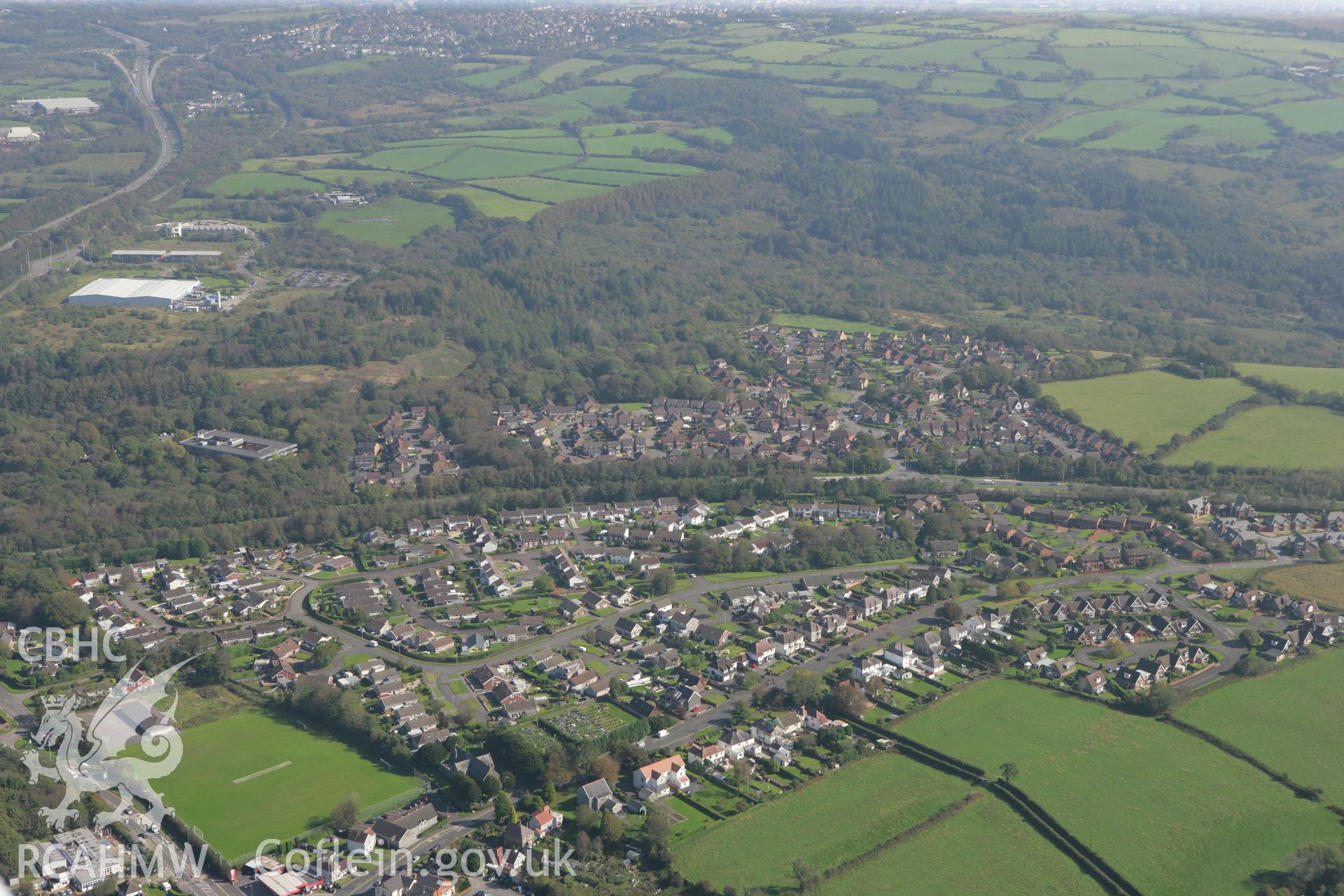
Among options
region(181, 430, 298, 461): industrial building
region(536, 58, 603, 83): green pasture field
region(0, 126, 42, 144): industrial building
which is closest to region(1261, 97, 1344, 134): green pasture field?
region(536, 58, 603, 83): green pasture field

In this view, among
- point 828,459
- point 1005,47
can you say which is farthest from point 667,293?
point 1005,47

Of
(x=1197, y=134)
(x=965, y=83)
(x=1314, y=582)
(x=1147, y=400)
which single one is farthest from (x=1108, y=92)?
(x=1314, y=582)

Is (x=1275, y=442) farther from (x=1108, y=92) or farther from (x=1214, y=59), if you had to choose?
(x=1214, y=59)

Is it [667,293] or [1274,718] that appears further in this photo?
[667,293]

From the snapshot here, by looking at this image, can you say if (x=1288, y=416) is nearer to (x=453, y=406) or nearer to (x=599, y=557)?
(x=599, y=557)

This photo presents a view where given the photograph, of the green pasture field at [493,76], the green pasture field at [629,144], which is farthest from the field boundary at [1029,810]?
the green pasture field at [493,76]
